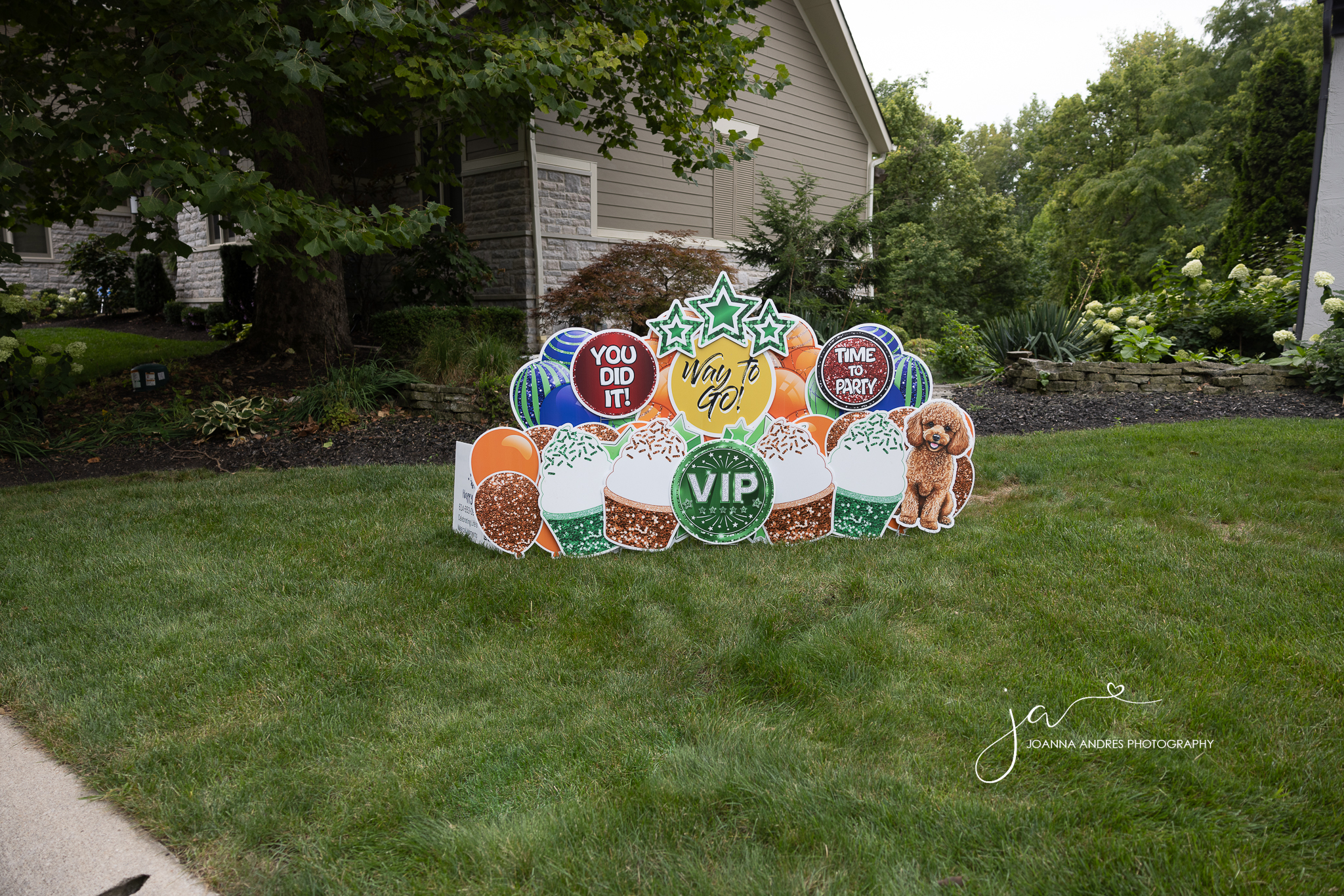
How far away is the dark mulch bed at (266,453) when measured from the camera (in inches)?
266

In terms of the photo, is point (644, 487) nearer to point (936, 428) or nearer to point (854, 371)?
point (854, 371)

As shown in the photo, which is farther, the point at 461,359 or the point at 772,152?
the point at 772,152

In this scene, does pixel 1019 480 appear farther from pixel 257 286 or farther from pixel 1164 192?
pixel 1164 192

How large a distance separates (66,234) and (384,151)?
11.6 m

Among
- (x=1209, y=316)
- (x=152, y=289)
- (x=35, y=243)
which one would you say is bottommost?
(x=1209, y=316)

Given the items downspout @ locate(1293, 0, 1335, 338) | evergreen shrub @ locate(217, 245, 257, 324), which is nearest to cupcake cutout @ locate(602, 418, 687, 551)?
downspout @ locate(1293, 0, 1335, 338)

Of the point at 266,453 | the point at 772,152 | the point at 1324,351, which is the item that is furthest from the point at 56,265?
the point at 1324,351

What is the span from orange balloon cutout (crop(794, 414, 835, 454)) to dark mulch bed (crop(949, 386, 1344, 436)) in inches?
128

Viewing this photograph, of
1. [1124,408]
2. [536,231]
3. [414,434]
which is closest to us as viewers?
[414,434]

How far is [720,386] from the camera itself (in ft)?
14.3

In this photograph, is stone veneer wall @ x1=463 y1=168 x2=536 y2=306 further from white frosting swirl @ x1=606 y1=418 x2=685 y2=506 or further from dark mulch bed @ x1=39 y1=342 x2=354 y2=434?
white frosting swirl @ x1=606 y1=418 x2=685 y2=506

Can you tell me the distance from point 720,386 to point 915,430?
118 centimetres

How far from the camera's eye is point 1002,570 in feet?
12.6

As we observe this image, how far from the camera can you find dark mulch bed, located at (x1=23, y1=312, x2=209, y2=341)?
50.0 feet
